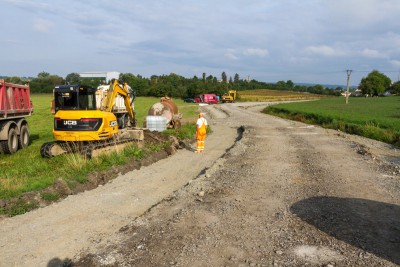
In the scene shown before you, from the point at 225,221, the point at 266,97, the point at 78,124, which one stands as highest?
the point at 78,124

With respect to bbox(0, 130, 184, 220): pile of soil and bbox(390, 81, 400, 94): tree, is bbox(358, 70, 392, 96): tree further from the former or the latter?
bbox(0, 130, 184, 220): pile of soil

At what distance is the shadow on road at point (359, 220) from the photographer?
19.9ft

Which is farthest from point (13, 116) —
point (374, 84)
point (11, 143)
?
point (374, 84)

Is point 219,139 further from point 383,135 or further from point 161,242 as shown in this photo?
point 161,242

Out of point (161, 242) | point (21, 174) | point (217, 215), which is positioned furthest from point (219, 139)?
point (161, 242)

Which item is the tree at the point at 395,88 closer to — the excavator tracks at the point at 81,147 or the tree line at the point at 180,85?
the tree line at the point at 180,85

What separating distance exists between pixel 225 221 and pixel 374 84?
5718 inches

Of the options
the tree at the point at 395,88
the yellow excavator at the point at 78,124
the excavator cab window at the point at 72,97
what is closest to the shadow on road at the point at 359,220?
the yellow excavator at the point at 78,124

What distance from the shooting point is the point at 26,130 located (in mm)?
17922

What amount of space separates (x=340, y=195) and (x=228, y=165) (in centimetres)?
448

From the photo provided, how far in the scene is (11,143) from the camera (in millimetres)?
16141

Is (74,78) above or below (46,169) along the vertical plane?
above

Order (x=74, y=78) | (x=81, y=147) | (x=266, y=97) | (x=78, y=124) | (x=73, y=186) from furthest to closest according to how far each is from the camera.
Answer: (x=266, y=97)
(x=74, y=78)
(x=81, y=147)
(x=78, y=124)
(x=73, y=186)

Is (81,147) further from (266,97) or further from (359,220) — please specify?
(266,97)
